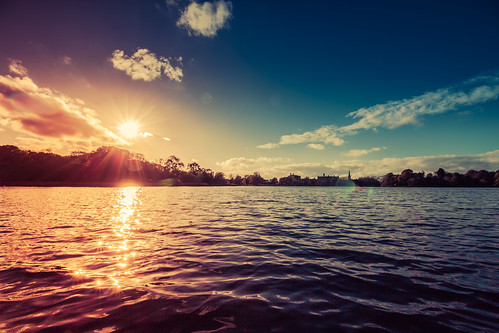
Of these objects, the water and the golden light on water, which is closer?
the water

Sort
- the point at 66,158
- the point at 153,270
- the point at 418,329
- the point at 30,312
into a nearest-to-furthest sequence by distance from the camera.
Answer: the point at 418,329 → the point at 30,312 → the point at 153,270 → the point at 66,158

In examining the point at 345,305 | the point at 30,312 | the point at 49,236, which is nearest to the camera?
the point at 30,312

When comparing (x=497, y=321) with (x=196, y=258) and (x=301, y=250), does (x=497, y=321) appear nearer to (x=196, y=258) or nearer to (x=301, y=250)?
(x=301, y=250)

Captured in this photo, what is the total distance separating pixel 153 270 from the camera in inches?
316

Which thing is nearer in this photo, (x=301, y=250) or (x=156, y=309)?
(x=156, y=309)

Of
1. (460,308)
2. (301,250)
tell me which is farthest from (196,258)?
(460,308)

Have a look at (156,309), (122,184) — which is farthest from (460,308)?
(122,184)

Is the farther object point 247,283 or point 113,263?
point 113,263

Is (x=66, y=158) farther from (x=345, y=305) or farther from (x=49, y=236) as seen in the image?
(x=345, y=305)

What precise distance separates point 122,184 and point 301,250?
172 metres

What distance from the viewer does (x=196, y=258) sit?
9.37 meters

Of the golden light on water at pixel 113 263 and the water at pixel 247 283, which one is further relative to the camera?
the golden light on water at pixel 113 263

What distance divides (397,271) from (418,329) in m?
3.68

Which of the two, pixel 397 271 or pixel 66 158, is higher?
pixel 66 158
